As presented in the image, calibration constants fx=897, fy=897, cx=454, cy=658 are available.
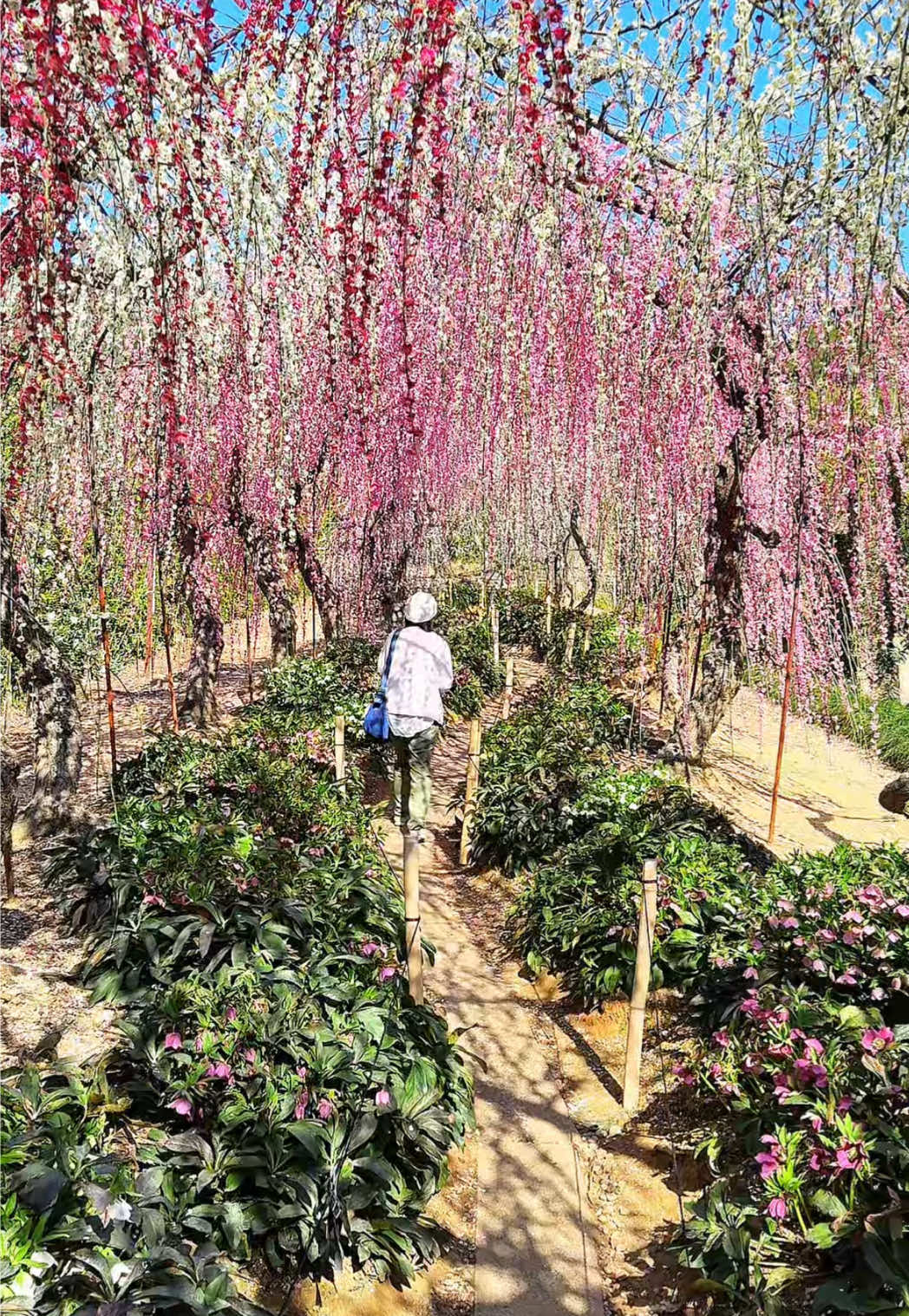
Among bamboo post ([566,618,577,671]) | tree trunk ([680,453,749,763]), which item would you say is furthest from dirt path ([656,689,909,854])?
bamboo post ([566,618,577,671])

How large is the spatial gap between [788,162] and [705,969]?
3293 millimetres

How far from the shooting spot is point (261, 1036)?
9.68 ft

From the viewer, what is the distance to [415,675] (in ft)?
14.4

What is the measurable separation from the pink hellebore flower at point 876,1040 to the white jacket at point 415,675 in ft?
7.69

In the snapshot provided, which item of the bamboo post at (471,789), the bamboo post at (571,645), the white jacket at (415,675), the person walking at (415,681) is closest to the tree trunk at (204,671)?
the bamboo post at (471,789)

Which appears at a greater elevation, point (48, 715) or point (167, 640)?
point (167, 640)

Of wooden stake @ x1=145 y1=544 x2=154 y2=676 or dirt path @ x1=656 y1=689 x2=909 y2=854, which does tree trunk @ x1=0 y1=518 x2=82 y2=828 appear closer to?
wooden stake @ x1=145 y1=544 x2=154 y2=676

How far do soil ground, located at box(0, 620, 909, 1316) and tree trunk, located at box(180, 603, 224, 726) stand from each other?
4.24 feet

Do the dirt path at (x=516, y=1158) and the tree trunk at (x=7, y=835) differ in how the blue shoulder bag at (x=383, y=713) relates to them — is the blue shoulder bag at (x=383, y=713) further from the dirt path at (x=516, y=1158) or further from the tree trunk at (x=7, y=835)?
the tree trunk at (x=7, y=835)

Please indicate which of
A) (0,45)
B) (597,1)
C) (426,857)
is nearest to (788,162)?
(597,1)

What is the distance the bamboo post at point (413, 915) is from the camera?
12.4ft

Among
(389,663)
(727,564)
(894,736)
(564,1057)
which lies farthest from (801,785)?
(389,663)

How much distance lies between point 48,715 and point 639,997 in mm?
3873

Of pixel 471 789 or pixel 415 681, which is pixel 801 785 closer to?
pixel 471 789
